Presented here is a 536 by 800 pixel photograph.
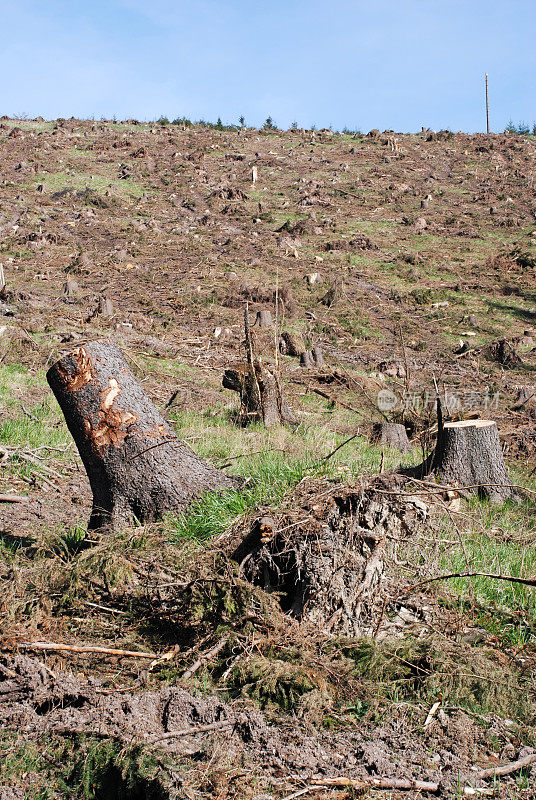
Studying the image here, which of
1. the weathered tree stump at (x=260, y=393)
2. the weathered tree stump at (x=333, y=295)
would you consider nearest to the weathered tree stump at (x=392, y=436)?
the weathered tree stump at (x=260, y=393)

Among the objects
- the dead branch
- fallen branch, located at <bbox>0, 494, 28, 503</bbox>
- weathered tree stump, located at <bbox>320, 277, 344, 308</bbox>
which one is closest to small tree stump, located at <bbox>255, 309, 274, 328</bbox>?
weathered tree stump, located at <bbox>320, 277, 344, 308</bbox>

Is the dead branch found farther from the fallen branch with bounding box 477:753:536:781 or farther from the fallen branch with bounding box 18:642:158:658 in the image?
the fallen branch with bounding box 18:642:158:658

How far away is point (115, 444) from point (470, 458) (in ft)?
11.7

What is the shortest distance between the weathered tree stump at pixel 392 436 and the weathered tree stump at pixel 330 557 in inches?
198

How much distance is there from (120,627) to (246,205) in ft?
66.0

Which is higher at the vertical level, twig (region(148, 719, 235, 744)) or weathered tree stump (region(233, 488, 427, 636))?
weathered tree stump (region(233, 488, 427, 636))

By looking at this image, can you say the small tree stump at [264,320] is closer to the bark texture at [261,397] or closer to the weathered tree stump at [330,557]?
the bark texture at [261,397]

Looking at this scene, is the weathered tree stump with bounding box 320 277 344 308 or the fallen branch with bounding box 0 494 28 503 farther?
the weathered tree stump with bounding box 320 277 344 308

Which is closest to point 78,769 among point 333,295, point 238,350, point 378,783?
point 378,783

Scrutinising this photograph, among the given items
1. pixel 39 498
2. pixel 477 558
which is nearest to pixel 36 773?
pixel 477 558

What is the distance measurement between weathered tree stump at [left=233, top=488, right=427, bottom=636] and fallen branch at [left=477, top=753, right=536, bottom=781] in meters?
0.89

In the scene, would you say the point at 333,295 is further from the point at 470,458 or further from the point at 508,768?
the point at 508,768

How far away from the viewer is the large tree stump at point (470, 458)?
6242 millimetres

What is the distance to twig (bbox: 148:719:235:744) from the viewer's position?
238cm
